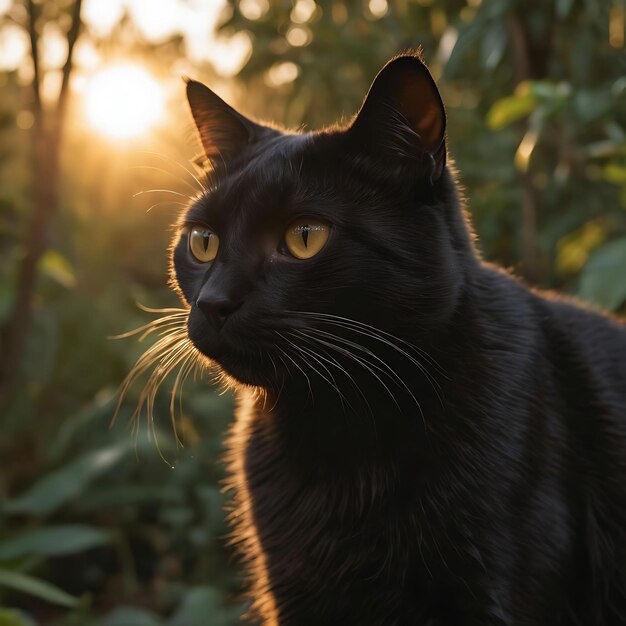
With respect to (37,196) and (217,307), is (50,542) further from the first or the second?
(217,307)

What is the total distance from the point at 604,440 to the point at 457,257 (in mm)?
451

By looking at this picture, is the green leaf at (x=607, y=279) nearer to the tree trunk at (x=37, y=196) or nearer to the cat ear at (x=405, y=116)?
the cat ear at (x=405, y=116)

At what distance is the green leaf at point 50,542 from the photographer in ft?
7.49

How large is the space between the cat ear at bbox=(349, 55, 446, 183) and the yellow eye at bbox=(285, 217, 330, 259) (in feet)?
0.59

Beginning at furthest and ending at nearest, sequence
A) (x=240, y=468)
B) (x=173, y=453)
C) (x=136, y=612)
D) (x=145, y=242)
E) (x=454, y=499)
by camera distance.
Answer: (x=145, y=242), (x=173, y=453), (x=136, y=612), (x=240, y=468), (x=454, y=499)

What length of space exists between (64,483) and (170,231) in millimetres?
1095

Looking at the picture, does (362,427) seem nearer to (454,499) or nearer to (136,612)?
(454,499)

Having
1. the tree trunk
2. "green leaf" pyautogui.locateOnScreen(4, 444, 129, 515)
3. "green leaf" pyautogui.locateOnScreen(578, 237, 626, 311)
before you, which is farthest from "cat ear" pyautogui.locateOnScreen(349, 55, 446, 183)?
the tree trunk

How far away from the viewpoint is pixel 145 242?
5.29 metres

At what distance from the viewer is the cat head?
1282 mm

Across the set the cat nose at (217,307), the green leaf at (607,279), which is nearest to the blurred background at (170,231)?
the green leaf at (607,279)

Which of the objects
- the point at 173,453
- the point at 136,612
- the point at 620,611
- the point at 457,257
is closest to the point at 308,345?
the point at 457,257

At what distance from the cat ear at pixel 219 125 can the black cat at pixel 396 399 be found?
0.21 meters

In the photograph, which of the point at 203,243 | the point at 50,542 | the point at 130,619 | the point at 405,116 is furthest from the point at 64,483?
the point at 405,116
